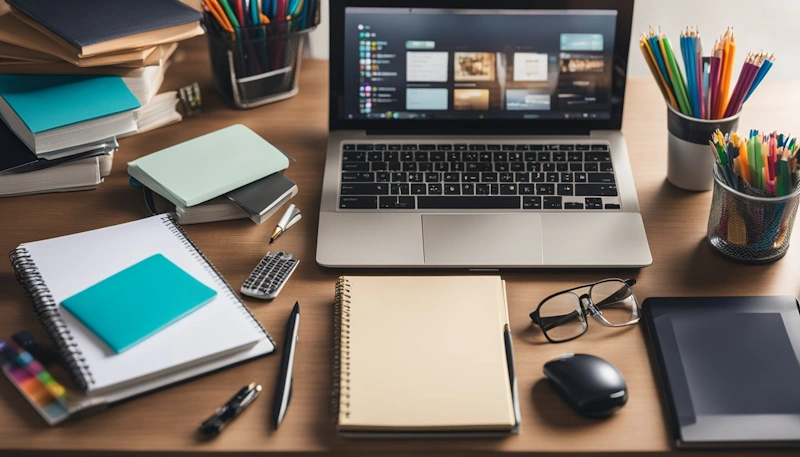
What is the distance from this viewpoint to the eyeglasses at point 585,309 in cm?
99

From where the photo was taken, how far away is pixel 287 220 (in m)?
1.13

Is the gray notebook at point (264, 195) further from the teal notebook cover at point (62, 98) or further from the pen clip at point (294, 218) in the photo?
the teal notebook cover at point (62, 98)

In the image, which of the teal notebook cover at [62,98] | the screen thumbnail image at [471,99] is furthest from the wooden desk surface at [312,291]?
the screen thumbnail image at [471,99]

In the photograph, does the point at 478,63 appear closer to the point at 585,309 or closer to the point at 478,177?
the point at 478,177

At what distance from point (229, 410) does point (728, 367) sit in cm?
57

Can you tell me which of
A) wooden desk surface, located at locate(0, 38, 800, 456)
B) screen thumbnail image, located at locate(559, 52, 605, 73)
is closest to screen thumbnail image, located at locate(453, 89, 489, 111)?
screen thumbnail image, located at locate(559, 52, 605, 73)

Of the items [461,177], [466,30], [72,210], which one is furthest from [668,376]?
[72,210]

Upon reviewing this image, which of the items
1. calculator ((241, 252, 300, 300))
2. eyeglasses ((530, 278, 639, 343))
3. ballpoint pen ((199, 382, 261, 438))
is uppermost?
calculator ((241, 252, 300, 300))

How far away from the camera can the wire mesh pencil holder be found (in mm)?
1315

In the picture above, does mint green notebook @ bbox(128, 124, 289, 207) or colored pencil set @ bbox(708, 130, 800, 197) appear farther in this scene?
mint green notebook @ bbox(128, 124, 289, 207)

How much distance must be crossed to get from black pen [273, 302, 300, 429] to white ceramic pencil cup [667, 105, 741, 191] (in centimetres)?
60

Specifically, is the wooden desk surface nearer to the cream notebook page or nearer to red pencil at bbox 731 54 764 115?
the cream notebook page

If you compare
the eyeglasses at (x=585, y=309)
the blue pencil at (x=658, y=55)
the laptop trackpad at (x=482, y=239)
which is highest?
the blue pencil at (x=658, y=55)

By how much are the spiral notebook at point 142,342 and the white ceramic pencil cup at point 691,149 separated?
65 centimetres
